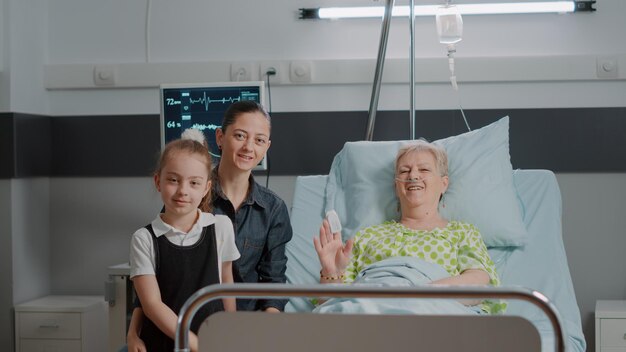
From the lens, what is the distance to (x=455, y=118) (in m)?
4.02

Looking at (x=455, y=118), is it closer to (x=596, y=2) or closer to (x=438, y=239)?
(x=596, y=2)

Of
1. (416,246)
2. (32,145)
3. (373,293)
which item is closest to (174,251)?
(416,246)

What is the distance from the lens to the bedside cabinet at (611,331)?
3.49m

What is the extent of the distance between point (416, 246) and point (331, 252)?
0.34 m

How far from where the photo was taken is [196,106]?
12.0 feet

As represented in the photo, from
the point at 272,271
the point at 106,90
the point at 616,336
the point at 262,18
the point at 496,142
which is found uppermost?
the point at 262,18

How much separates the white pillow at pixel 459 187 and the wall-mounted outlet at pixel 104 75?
4.67 ft

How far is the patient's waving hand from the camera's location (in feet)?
8.66

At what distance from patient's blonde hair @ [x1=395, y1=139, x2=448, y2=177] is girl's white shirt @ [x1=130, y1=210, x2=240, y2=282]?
28.1 inches

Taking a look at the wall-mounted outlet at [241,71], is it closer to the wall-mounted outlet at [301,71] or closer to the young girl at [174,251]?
the wall-mounted outlet at [301,71]

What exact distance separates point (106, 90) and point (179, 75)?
0.38 metres

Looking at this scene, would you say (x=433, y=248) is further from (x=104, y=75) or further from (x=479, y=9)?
(x=104, y=75)

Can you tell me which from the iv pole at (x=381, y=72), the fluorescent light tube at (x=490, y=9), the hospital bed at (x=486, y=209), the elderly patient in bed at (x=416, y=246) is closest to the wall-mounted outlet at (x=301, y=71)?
the fluorescent light tube at (x=490, y=9)

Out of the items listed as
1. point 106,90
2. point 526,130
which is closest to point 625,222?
point 526,130
